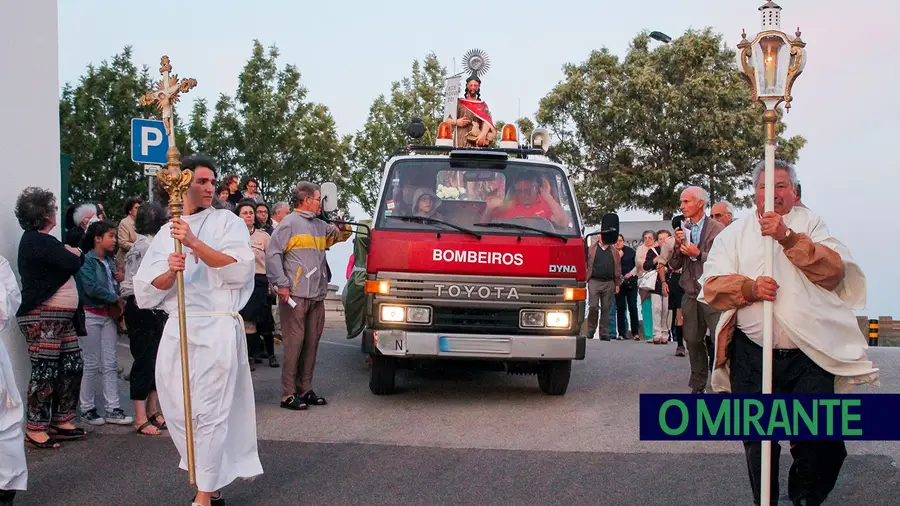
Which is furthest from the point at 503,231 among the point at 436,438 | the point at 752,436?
the point at 752,436

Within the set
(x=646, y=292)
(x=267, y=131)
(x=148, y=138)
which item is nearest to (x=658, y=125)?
(x=267, y=131)

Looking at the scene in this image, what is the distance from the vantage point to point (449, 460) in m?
7.45

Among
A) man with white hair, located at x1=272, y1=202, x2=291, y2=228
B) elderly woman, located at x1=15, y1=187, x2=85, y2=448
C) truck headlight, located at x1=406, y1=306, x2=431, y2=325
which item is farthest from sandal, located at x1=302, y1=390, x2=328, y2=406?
man with white hair, located at x1=272, y1=202, x2=291, y2=228

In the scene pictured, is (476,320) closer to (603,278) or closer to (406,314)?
(406,314)

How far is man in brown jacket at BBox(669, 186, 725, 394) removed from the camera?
9627 mm

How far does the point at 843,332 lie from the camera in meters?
5.23

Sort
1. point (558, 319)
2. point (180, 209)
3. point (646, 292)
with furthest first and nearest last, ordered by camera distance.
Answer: point (646, 292) < point (558, 319) < point (180, 209)

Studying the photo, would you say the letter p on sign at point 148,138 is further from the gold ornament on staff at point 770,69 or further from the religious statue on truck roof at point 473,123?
the gold ornament on staff at point 770,69

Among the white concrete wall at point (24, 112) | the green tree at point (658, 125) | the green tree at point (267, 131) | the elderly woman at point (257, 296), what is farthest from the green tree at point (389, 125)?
the white concrete wall at point (24, 112)

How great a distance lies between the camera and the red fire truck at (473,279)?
9305 mm

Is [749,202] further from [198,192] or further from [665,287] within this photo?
[198,192]

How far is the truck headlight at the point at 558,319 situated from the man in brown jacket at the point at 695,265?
4.38ft

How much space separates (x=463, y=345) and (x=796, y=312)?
14.7 feet

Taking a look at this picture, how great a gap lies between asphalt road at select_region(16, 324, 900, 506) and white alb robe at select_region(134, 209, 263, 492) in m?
0.55
